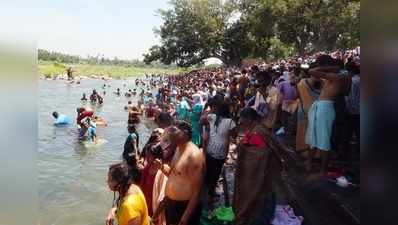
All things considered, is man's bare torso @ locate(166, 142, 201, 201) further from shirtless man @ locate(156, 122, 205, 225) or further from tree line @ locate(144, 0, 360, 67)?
tree line @ locate(144, 0, 360, 67)

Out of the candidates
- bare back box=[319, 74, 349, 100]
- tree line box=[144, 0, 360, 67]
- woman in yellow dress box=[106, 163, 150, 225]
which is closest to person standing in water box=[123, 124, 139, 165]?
woman in yellow dress box=[106, 163, 150, 225]

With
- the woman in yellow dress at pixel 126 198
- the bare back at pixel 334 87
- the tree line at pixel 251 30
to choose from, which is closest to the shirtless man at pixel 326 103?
the bare back at pixel 334 87

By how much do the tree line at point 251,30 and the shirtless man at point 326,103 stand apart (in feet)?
71.3

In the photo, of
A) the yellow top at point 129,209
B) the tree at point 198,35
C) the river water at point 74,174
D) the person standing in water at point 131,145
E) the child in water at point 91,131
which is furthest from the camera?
the tree at point 198,35

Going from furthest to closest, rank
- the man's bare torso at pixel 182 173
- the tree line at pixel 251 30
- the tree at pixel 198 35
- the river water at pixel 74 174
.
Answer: the tree at pixel 198 35 → the tree line at pixel 251 30 → the river water at pixel 74 174 → the man's bare torso at pixel 182 173

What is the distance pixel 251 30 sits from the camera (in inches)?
1421

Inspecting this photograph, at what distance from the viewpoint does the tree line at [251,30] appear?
27.2m

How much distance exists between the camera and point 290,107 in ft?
24.8

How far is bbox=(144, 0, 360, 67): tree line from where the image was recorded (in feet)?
89.4

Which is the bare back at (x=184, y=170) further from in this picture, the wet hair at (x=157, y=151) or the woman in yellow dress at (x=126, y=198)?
the woman in yellow dress at (x=126, y=198)

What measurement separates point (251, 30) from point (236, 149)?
31689 mm

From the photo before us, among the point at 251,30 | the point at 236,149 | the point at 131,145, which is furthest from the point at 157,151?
the point at 251,30
